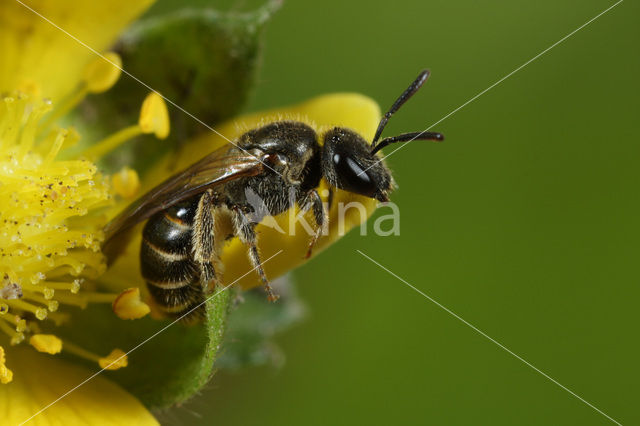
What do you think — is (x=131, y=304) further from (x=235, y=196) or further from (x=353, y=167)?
(x=353, y=167)

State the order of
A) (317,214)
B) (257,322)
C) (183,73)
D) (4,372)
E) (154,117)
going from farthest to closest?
(257,322)
(183,73)
(154,117)
(317,214)
(4,372)

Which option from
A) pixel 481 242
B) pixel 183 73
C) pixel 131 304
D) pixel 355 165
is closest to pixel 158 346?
pixel 131 304

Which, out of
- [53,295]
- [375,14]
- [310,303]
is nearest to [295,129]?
[53,295]

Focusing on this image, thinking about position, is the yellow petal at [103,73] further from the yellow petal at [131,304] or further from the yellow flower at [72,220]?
the yellow petal at [131,304]

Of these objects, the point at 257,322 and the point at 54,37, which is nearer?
the point at 54,37

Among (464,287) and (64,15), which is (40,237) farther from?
(464,287)

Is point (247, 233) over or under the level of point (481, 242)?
over

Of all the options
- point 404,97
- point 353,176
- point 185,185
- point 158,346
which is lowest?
point 158,346

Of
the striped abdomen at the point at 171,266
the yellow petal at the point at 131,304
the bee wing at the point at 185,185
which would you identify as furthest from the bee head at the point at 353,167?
the yellow petal at the point at 131,304
